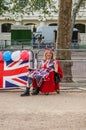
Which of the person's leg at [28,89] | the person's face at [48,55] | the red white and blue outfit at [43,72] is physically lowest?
the person's leg at [28,89]

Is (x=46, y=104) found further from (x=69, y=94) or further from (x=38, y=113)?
(x=69, y=94)

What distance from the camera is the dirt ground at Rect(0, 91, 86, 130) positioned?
8.86 metres

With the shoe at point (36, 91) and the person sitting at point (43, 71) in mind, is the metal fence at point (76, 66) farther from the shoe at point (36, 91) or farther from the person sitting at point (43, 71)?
the shoe at point (36, 91)

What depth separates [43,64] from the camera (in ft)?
43.2

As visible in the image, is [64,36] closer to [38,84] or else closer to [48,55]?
[48,55]

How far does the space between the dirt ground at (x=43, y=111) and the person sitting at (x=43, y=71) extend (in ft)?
0.98

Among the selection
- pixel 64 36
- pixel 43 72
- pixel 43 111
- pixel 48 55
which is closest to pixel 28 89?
pixel 43 72

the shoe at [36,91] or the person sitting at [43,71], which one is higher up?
the person sitting at [43,71]

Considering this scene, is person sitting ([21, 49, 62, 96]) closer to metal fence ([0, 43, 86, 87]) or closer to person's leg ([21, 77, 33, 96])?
person's leg ([21, 77, 33, 96])

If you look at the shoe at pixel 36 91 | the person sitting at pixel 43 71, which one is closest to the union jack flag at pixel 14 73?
the person sitting at pixel 43 71

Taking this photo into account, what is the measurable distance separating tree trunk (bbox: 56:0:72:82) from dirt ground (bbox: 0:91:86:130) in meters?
2.41

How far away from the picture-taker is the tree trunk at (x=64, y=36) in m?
15.4

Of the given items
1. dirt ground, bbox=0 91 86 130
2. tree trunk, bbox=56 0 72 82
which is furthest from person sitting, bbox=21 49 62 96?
tree trunk, bbox=56 0 72 82

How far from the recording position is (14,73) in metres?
13.7
